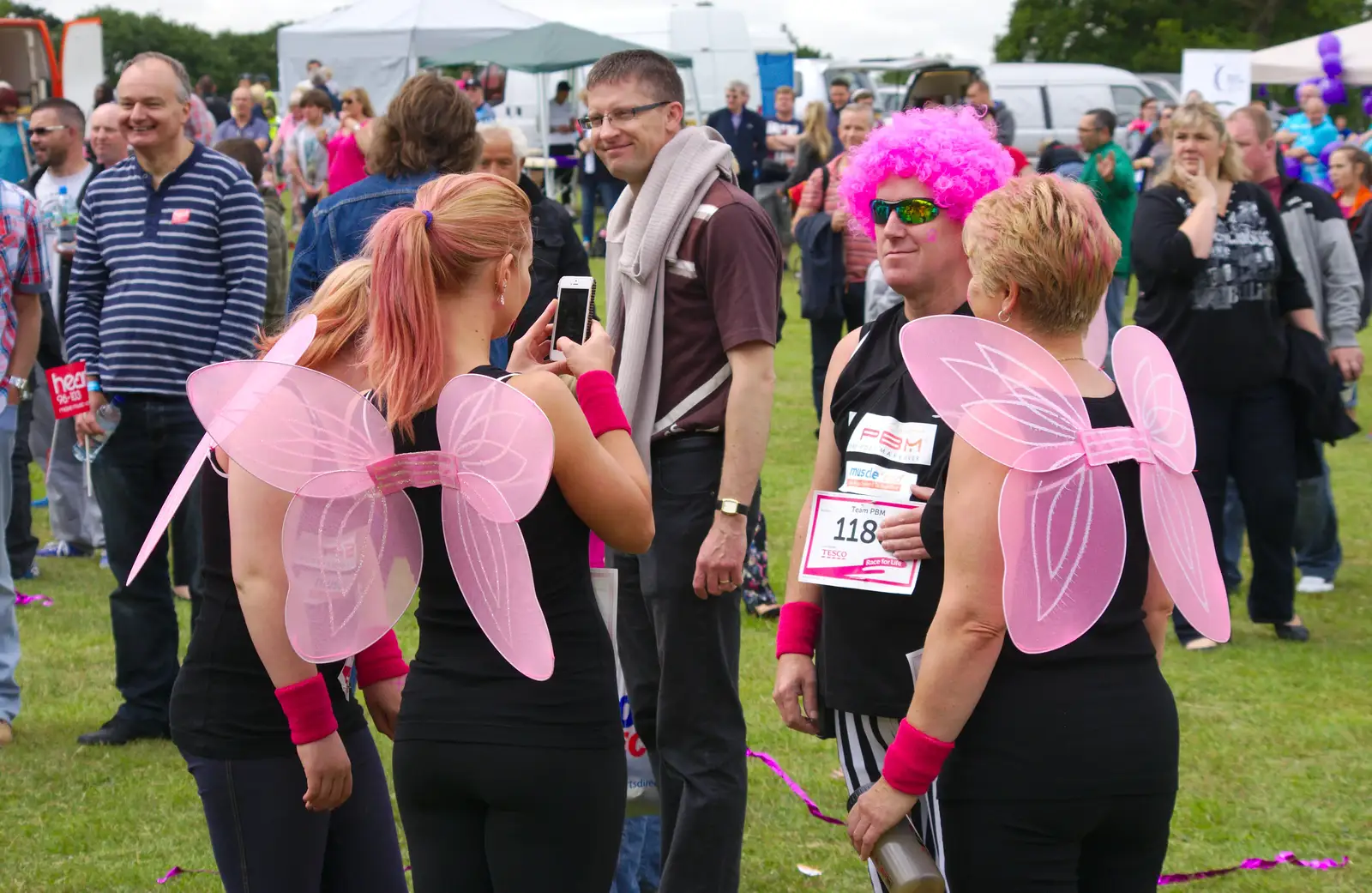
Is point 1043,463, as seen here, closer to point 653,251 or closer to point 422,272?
point 422,272

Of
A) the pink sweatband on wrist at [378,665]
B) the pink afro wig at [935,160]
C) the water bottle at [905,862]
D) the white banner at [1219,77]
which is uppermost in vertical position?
the white banner at [1219,77]

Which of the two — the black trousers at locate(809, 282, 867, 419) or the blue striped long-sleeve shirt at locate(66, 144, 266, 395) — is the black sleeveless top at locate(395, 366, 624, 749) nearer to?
the blue striped long-sleeve shirt at locate(66, 144, 266, 395)

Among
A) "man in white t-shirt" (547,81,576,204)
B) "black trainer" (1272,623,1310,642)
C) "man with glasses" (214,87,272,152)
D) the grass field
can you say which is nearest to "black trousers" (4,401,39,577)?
the grass field

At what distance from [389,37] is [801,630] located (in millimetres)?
22329

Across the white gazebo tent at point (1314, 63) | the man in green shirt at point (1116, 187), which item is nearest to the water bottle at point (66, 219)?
the man in green shirt at point (1116, 187)

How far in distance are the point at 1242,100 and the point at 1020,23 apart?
38180 millimetres

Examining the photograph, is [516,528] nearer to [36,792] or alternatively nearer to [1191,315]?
[36,792]

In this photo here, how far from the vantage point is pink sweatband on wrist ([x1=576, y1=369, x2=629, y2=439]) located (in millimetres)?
2457

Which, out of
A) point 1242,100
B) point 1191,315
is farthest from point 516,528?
point 1242,100

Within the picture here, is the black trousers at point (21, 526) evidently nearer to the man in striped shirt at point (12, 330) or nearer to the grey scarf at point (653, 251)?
the man in striped shirt at point (12, 330)

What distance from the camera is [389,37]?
23.6 meters

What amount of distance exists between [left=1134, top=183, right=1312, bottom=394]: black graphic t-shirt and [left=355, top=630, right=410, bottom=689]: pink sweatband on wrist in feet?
12.8

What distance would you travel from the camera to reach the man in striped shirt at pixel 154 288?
477 centimetres

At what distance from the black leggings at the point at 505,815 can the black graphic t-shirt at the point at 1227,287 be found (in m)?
4.14
